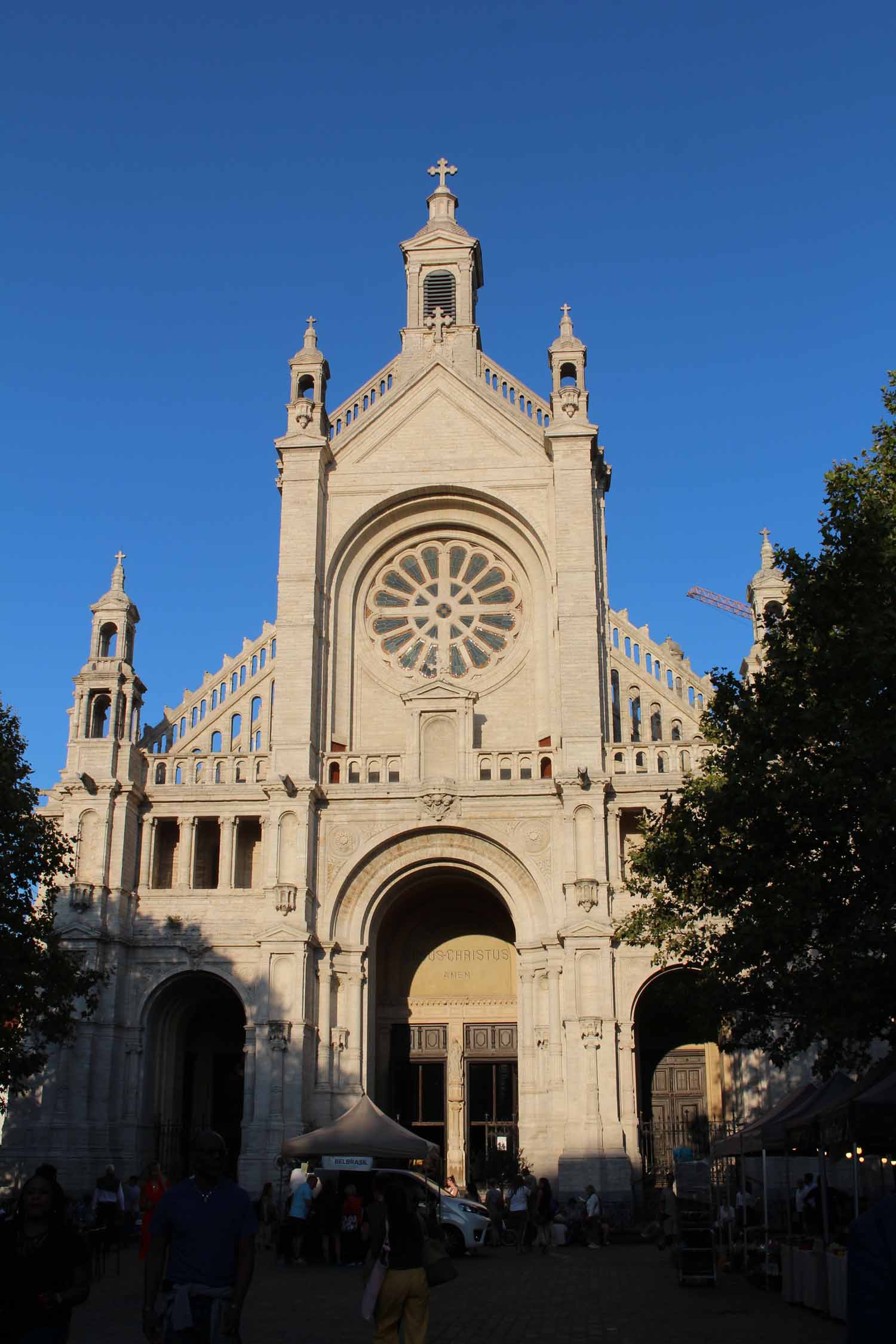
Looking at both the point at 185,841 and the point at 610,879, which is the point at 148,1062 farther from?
the point at 610,879

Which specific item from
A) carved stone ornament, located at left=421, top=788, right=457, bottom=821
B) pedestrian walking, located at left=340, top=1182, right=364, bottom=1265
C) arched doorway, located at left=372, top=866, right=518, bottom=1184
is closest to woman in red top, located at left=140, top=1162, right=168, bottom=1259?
pedestrian walking, located at left=340, top=1182, right=364, bottom=1265

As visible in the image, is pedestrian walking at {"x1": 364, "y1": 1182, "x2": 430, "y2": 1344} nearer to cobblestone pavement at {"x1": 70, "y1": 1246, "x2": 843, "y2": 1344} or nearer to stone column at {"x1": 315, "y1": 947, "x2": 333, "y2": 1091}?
cobblestone pavement at {"x1": 70, "y1": 1246, "x2": 843, "y2": 1344}

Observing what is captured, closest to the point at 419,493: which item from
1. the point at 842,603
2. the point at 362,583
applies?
the point at 362,583

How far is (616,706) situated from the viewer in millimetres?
39812

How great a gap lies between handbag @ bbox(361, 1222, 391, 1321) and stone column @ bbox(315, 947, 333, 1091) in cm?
2486

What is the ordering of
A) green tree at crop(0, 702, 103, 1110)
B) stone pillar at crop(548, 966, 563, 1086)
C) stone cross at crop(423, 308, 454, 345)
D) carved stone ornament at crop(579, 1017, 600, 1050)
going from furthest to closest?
stone cross at crop(423, 308, 454, 345) → stone pillar at crop(548, 966, 563, 1086) → carved stone ornament at crop(579, 1017, 600, 1050) → green tree at crop(0, 702, 103, 1110)

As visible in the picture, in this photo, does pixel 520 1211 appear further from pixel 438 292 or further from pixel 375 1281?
pixel 438 292

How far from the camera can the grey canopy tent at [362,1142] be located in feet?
85.5

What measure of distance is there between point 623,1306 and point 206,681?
2441 cm

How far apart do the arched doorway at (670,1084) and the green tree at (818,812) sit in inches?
561

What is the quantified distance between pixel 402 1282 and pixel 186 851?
27.5 metres

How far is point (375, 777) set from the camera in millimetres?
38312

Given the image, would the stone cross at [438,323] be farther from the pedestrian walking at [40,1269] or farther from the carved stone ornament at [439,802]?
the pedestrian walking at [40,1269]

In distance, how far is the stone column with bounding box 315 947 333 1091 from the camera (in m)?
35.2
